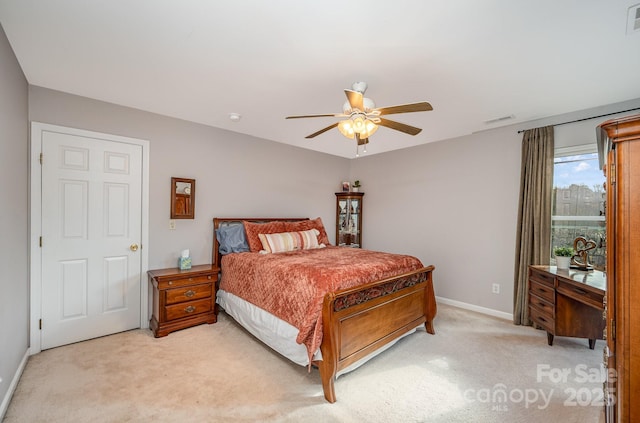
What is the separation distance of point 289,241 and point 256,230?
49 cm

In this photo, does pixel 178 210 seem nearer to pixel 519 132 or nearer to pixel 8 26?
pixel 8 26

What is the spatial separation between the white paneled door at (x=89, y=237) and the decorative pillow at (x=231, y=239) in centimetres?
94

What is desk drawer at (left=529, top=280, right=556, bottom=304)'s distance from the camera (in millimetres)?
2786

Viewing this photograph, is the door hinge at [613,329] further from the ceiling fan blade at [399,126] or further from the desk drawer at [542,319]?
the desk drawer at [542,319]

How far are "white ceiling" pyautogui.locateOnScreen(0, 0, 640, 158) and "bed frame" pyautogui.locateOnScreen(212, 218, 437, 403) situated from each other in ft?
6.06

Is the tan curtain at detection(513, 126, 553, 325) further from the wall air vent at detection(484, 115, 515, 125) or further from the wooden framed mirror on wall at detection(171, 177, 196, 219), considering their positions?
the wooden framed mirror on wall at detection(171, 177, 196, 219)

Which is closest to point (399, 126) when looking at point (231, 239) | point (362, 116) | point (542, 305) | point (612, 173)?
point (362, 116)

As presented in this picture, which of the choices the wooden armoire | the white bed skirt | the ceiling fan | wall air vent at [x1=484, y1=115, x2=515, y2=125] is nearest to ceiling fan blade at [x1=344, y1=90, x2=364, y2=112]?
the ceiling fan

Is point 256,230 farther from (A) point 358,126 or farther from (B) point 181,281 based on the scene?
(A) point 358,126

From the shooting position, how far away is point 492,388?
2.20 meters

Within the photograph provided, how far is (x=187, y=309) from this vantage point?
3217 millimetres

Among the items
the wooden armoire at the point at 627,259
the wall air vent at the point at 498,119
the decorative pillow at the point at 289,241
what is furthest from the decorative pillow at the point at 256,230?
the wooden armoire at the point at 627,259

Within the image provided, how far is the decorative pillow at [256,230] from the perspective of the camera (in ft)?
12.3

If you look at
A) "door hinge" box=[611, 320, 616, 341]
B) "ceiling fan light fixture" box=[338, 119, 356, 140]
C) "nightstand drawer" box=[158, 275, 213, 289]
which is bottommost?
"nightstand drawer" box=[158, 275, 213, 289]
